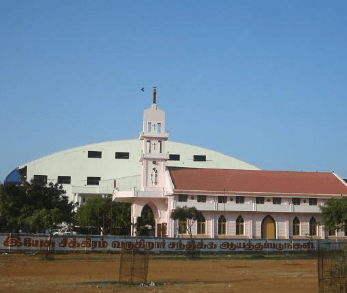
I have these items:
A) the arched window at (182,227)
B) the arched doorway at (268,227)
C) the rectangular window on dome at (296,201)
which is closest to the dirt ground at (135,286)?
the arched window at (182,227)

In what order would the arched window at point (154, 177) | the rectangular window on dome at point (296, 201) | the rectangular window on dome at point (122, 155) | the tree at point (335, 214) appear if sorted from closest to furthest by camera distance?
the tree at point (335, 214)
the rectangular window on dome at point (296, 201)
the arched window at point (154, 177)
the rectangular window on dome at point (122, 155)

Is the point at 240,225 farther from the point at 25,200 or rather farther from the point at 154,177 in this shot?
the point at 25,200

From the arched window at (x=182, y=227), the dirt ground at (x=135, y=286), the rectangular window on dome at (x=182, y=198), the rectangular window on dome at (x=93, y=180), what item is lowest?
the dirt ground at (x=135, y=286)

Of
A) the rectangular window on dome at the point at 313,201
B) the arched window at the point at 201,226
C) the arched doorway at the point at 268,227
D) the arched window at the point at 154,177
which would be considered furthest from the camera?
the arched window at the point at 154,177

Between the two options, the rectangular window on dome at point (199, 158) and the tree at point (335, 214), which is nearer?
the tree at point (335, 214)

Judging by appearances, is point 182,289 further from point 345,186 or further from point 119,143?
point 119,143

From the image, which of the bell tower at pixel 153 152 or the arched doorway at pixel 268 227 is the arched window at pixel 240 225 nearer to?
the arched doorway at pixel 268 227

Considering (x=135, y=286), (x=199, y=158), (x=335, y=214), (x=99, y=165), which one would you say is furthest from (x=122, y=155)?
(x=135, y=286)

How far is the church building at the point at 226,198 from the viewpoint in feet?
175

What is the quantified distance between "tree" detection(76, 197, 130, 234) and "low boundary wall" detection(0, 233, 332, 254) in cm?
2219

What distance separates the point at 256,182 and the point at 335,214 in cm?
927

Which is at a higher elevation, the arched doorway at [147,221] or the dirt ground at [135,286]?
the arched doorway at [147,221]

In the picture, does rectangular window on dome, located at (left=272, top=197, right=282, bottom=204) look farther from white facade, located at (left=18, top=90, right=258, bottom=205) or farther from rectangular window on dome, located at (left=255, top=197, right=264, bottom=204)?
white facade, located at (left=18, top=90, right=258, bottom=205)

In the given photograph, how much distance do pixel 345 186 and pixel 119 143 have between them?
31986 mm
